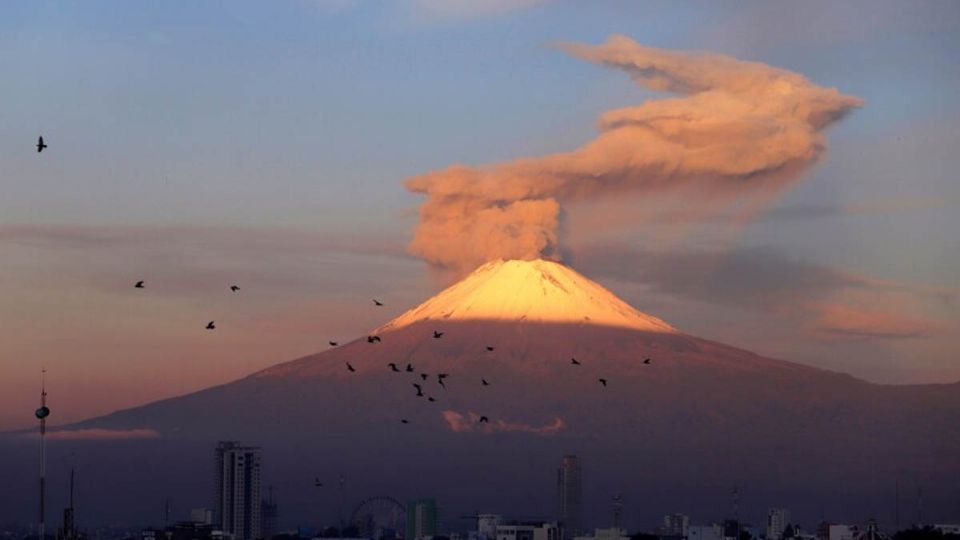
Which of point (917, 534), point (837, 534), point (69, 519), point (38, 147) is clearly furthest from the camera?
point (837, 534)

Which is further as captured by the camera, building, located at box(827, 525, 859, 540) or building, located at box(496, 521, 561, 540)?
building, located at box(496, 521, 561, 540)

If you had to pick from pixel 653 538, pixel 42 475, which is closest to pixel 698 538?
pixel 653 538

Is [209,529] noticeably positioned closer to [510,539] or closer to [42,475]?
[510,539]

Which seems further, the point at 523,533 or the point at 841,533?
the point at 523,533

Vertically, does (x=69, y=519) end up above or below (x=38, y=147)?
below

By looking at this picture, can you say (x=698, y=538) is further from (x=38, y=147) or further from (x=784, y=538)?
(x=38, y=147)

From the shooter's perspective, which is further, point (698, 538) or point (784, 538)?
point (784, 538)

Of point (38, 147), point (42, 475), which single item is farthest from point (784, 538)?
point (38, 147)

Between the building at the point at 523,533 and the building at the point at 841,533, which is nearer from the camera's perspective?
the building at the point at 841,533

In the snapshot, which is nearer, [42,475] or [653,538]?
[42,475]

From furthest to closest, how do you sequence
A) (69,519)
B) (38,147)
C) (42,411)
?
(69,519)
(42,411)
(38,147)
